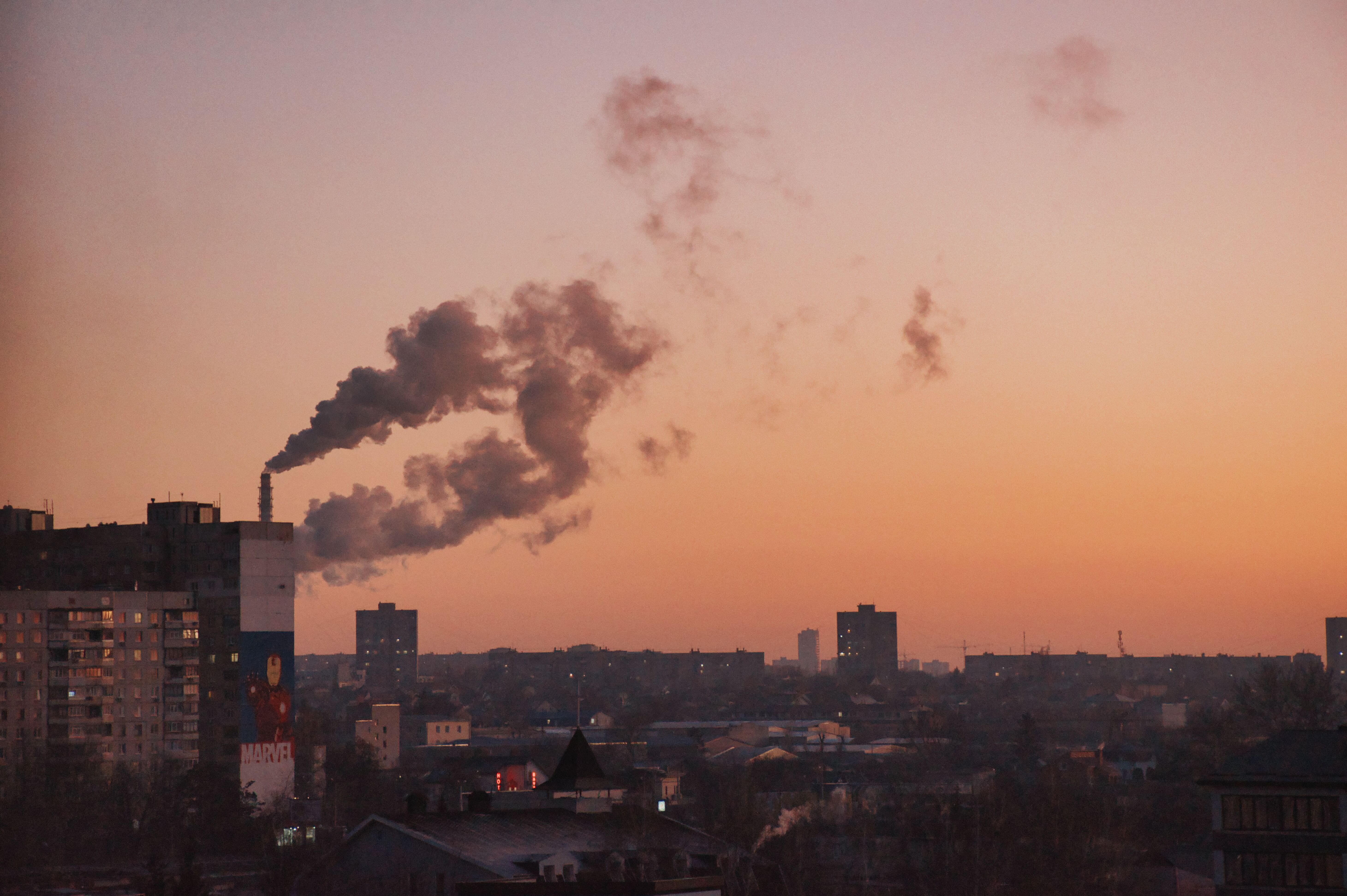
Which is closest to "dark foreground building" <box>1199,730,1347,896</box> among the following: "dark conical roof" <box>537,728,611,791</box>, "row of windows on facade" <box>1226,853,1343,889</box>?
"row of windows on facade" <box>1226,853,1343,889</box>

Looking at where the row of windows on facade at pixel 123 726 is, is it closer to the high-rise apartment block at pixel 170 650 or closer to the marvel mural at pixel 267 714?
the high-rise apartment block at pixel 170 650

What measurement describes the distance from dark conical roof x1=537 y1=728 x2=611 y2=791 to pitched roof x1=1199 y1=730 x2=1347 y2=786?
83.0 feet

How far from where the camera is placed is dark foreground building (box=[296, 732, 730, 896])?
187ft

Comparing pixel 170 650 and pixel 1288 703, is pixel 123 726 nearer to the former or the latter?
pixel 170 650

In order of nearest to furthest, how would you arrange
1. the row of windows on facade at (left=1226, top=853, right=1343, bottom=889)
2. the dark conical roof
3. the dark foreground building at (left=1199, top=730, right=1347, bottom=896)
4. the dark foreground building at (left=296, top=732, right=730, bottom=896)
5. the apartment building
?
1. the dark foreground building at (left=296, top=732, right=730, bottom=896)
2. the row of windows on facade at (left=1226, top=853, right=1343, bottom=889)
3. the dark foreground building at (left=1199, top=730, right=1347, bottom=896)
4. the dark conical roof
5. the apartment building

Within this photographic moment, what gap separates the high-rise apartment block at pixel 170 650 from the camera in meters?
160

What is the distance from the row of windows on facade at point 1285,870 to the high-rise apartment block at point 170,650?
355 ft

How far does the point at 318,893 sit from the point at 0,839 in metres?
62.3

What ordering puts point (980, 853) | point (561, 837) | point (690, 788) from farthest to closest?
point (690, 788) < point (980, 853) < point (561, 837)

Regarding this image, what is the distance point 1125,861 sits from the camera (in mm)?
85000

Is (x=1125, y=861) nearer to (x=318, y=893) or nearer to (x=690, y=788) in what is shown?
(x=318, y=893)

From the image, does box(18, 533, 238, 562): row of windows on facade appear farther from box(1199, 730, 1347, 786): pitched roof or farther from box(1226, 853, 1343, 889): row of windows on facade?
box(1226, 853, 1343, 889): row of windows on facade

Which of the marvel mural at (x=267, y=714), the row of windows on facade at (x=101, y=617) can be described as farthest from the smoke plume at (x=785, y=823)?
the row of windows on facade at (x=101, y=617)

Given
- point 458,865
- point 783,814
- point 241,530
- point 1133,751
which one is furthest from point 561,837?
point 1133,751
